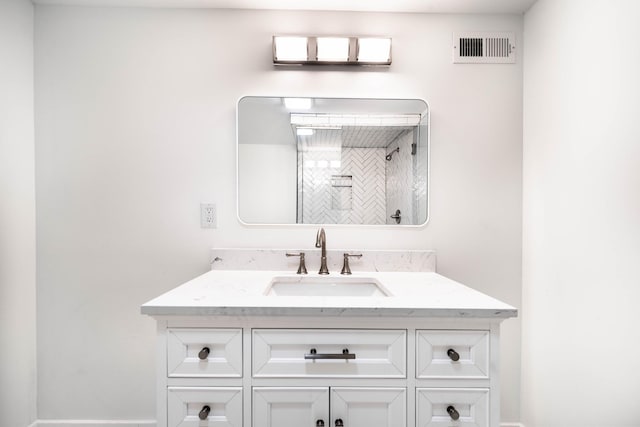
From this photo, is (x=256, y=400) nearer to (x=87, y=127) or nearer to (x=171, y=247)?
(x=171, y=247)

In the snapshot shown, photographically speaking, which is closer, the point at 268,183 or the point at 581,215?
the point at 581,215

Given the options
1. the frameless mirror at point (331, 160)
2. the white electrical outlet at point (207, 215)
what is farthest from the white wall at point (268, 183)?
the white electrical outlet at point (207, 215)

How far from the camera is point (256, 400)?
1017mm

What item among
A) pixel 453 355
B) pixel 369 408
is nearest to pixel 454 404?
pixel 453 355

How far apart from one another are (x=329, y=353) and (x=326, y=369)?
0.16ft

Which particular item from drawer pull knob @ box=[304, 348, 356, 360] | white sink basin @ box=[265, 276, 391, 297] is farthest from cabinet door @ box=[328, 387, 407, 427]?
white sink basin @ box=[265, 276, 391, 297]

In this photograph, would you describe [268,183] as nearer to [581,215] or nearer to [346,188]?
[346,188]

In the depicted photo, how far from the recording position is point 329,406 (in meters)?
1.01

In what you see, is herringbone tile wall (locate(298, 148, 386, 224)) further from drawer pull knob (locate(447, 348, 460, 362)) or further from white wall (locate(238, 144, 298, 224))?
drawer pull knob (locate(447, 348, 460, 362))

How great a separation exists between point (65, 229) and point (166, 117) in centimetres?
78

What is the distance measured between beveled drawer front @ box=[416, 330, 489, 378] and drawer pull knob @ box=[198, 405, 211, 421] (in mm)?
674

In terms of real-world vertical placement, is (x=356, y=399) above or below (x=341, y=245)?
below

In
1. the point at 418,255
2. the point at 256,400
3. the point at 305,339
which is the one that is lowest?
the point at 256,400

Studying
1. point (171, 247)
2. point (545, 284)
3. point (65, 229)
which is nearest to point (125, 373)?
point (171, 247)
